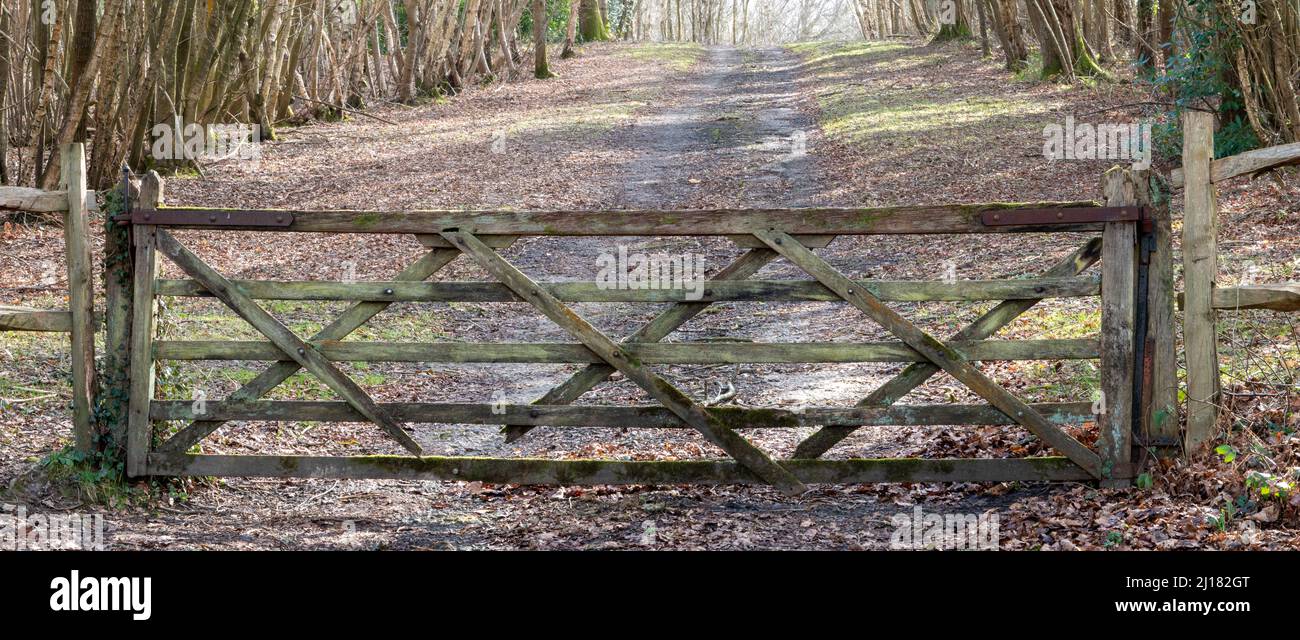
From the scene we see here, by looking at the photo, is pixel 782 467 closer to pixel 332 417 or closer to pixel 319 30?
pixel 332 417

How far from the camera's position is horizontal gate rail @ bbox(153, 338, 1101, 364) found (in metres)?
6.38

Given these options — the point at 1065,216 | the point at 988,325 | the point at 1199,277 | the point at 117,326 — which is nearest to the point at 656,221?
the point at 988,325

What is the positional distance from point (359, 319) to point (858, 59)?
34.2 metres

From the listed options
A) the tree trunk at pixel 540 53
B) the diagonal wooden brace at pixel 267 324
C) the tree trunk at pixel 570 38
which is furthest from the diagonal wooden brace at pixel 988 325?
the tree trunk at pixel 570 38

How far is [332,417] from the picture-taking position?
6633 mm

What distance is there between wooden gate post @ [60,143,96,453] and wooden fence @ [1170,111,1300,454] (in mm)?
6052

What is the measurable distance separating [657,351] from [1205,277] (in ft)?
9.98

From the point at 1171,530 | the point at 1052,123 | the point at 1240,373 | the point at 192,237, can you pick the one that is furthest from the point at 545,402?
the point at 1052,123

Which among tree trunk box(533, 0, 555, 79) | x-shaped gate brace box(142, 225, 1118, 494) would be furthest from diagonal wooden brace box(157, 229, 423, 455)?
tree trunk box(533, 0, 555, 79)

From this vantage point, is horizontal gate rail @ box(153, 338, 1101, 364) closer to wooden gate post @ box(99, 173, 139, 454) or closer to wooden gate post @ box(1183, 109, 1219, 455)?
wooden gate post @ box(99, 173, 139, 454)

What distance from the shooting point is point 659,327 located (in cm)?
651
